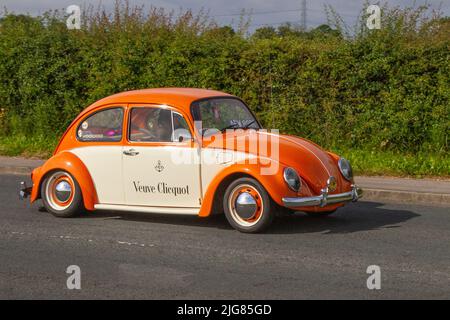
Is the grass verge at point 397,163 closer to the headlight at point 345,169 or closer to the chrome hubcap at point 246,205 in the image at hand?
the headlight at point 345,169

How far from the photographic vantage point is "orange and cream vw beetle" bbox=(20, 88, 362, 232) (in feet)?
33.0

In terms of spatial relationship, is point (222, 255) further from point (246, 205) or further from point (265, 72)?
point (265, 72)

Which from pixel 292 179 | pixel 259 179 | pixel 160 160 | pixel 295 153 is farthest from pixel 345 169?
pixel 160 160

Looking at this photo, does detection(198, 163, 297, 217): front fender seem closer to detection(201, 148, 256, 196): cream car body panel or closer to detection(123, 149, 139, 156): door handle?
detection(201, 148, 256, 196): cream car body panel

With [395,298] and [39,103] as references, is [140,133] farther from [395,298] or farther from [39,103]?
[39,103]

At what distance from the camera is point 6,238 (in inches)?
403

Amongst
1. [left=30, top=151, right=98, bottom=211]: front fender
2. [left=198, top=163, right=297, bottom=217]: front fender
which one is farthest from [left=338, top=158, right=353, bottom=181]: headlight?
[left=30, top=151, right=98, bottom=211]: front fender

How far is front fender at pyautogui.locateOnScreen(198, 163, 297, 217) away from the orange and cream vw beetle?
0.04 ft

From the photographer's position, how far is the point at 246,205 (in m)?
10.1

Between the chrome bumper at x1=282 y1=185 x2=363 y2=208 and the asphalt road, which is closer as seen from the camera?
the asphalt road

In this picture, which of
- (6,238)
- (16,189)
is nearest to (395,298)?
(6,238)

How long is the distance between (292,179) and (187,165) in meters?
1.31

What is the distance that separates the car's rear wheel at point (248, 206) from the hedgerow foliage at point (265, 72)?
287 inches

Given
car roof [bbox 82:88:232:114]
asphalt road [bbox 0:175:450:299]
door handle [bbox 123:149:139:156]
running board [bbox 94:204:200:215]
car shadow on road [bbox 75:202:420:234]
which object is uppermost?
car roof [bbox 82:88:232:114]
